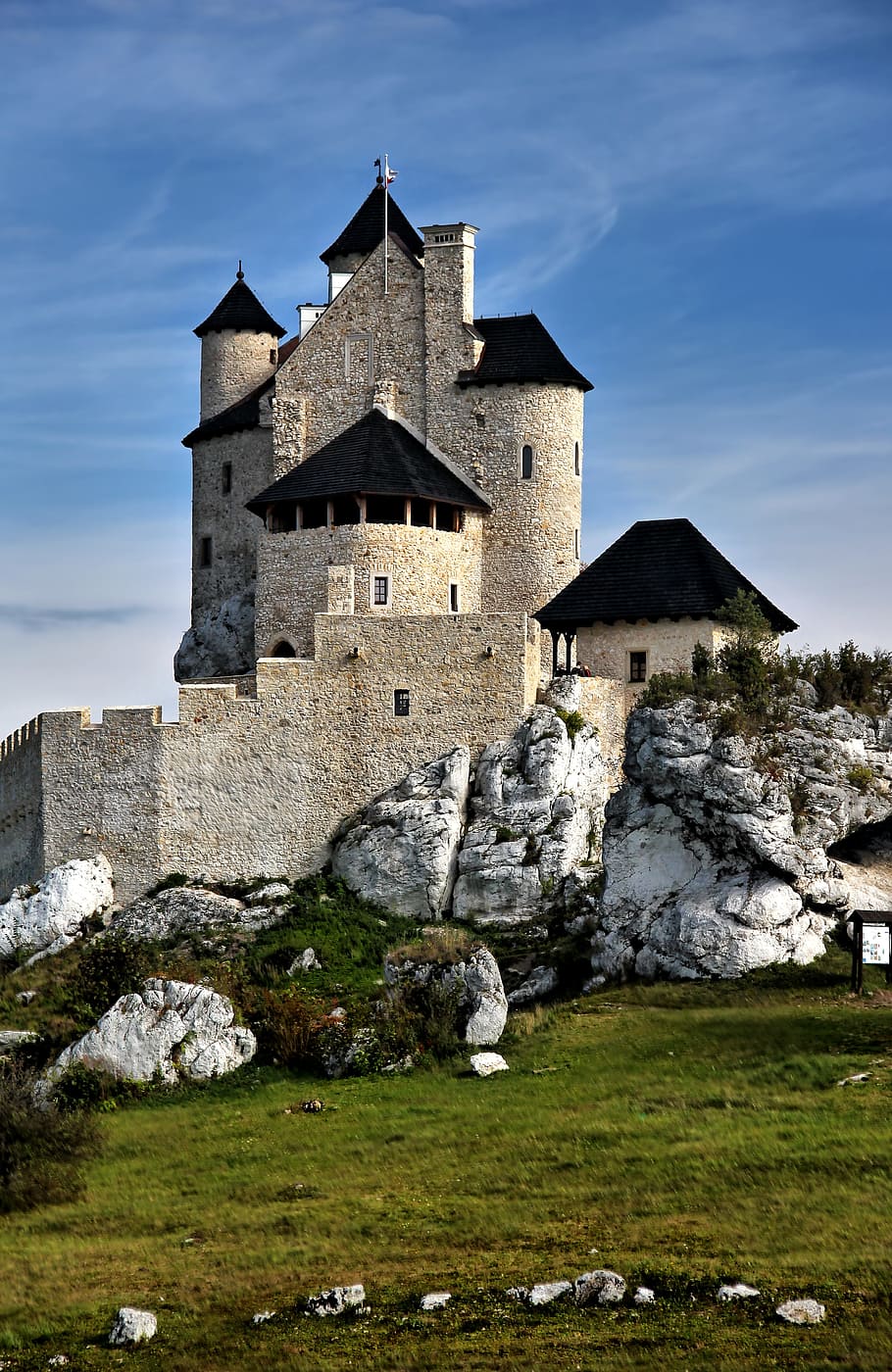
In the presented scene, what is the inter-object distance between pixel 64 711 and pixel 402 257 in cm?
1761

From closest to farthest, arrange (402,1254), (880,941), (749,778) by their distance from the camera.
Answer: (402,1254)
(880,941)
(749,778)

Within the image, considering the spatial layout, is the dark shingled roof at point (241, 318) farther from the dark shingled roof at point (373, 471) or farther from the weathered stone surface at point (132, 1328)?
the weathered stone surface at point (132, 1328)

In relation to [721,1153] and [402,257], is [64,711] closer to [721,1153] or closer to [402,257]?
[402,257]

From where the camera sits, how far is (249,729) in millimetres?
46875

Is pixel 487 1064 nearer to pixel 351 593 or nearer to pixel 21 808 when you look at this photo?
pixel 351 593

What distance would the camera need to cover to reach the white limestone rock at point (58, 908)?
47.2m

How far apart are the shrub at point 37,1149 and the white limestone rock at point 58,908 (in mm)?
13918

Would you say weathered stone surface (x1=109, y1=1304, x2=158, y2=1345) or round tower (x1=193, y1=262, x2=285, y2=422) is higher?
round tower (x1=193, y1=262, x2=285, y2=422)

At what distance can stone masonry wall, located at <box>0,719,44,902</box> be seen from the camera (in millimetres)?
50156

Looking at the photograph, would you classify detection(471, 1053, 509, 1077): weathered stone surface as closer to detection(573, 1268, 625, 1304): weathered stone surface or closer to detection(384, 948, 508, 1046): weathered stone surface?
detection(384, 948, 508, 1046): weathered stone surface

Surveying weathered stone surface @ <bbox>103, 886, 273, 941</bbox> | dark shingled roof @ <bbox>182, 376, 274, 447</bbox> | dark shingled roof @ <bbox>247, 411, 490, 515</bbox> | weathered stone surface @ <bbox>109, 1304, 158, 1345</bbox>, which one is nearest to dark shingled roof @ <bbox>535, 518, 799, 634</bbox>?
dark shingled roof @ <bbox>247, 411, 490, 515</bbox>

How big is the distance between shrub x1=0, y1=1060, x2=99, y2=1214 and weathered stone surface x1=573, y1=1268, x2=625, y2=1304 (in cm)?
1057

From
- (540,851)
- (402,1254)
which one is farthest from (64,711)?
(402,1254)

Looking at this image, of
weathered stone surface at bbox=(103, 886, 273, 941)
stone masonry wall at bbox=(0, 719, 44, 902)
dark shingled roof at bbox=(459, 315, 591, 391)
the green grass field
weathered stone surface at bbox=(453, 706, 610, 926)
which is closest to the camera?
the green grass field
